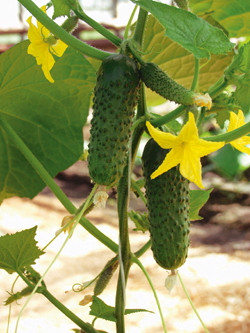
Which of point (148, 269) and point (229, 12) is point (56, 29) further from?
point (148, 269)

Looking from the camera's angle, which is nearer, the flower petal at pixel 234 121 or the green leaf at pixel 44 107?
the flower petal at pixel 234 121

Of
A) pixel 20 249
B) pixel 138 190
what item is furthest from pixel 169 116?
pixel 20 249

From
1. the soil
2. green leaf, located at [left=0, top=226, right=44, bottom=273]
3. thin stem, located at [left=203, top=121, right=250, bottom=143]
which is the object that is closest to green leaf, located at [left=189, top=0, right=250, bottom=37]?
thin stem, located at [left=203, top=121, right=250, bottom=143]

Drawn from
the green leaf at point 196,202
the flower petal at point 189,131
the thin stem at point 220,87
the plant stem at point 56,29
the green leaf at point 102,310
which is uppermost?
the plant stem at point 56,29

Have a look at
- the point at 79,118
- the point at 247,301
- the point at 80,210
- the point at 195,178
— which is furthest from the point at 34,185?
the point at 247,301

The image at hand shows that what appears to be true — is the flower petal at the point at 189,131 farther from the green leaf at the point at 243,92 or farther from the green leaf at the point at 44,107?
the green leaf at the point at 44,107

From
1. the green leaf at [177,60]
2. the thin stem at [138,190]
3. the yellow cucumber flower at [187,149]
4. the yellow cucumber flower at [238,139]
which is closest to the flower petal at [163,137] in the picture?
the yellow cucumber flower at [187,149]

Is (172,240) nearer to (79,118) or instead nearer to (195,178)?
(195,178)
